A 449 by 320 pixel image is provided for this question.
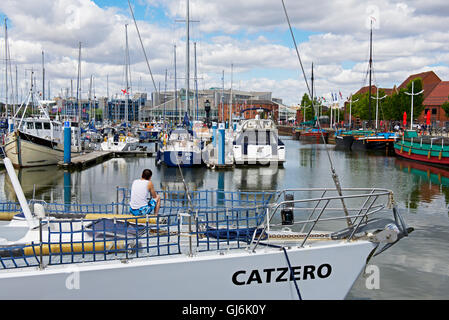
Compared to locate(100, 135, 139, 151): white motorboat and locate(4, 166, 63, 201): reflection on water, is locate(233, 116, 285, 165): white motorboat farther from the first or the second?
locate(100, 135, 139, 151): white motorboat

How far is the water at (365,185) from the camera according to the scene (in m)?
11.0

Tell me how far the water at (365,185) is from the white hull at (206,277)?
299 centimetres

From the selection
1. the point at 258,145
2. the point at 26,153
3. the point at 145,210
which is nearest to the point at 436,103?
the point at 258,145

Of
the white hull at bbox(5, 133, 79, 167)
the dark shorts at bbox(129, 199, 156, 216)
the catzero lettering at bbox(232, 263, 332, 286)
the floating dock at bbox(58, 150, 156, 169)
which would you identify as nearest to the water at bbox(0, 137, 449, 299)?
the floating dock at bbox(58, 150, 156, 169)

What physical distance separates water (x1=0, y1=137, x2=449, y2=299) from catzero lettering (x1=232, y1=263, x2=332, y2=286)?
3.09m

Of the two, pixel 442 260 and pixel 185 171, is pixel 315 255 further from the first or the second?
pixel 185 171

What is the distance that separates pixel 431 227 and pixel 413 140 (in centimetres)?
3322

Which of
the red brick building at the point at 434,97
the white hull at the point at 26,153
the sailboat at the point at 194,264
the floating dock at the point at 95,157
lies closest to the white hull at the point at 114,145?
the floating dock at the point at 95,157

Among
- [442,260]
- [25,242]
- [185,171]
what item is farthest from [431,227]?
[185,171]

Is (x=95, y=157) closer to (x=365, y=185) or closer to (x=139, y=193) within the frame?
(x=365, y=185)

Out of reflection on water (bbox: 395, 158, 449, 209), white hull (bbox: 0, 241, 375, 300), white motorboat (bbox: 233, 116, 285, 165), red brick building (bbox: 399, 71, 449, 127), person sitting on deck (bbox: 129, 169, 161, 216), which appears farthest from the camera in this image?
red brick building (bbox: 399, 71, 449, 127)

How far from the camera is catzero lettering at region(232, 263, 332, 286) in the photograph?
7105 mm

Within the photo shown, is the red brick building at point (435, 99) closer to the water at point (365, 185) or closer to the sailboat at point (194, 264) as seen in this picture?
the water at point (365, 185)

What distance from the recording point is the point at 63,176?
29.8 metres
